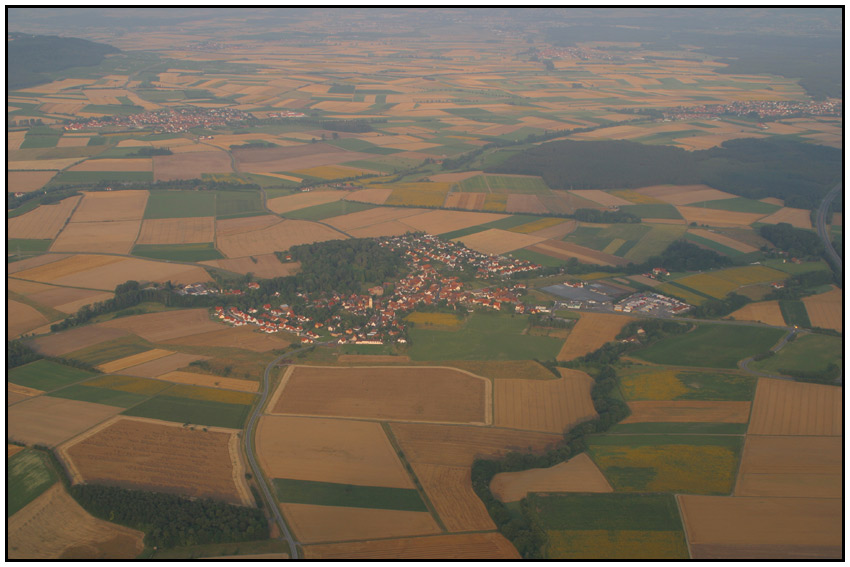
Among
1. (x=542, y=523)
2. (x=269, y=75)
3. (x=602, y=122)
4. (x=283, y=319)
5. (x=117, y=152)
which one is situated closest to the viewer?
(x=542, y=523)

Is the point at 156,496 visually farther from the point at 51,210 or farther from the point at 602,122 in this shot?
the point at 602,122

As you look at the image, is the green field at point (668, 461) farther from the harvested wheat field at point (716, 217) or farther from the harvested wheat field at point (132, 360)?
the harvested wheat field at point (716, 217)

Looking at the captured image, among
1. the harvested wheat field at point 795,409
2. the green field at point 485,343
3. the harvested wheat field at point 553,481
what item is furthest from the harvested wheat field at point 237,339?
the harvested wheat field at point 795,409

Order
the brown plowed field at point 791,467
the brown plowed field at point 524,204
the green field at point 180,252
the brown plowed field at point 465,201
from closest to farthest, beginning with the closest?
1. the brown plowed field at point 791,467
2. the green field at point 180,252
3. the brown plowed field at point 524,204
4. the brown plowed field at point 465,201

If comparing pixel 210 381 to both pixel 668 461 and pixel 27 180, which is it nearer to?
pixel 668 461

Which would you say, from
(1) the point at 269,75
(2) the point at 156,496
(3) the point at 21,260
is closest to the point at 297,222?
(3) the point at 21,260
